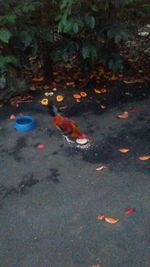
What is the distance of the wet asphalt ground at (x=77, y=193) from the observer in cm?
288

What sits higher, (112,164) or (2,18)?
(2,18)

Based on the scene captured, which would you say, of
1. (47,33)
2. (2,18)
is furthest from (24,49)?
(2,18)

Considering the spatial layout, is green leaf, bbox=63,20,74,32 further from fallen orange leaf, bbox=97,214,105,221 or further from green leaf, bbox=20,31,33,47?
fallen orange leaf, bbox=97,214,105,221

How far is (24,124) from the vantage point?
14.9 feet

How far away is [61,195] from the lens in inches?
137

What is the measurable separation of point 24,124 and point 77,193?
1.38 metres

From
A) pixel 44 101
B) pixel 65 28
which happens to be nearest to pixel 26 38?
pixel 65 28

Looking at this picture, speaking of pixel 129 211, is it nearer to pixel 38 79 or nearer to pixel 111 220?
pixel 111 220

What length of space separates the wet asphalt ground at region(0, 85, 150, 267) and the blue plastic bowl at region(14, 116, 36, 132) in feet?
0.24

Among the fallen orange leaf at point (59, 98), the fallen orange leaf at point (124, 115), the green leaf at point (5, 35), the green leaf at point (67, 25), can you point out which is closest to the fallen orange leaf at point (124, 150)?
the fallen orange leaf at point (124, 115)

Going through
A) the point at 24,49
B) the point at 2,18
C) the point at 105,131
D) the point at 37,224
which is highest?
the point at 2,18

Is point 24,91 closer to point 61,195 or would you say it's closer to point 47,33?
point 47,33

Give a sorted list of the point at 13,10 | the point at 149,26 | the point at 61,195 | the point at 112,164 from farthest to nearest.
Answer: the point at 149,26
the point at 13,10
the point at 112,164
the point at 61,195

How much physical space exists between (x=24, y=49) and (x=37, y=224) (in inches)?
108
